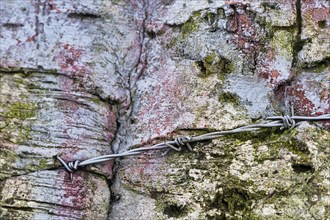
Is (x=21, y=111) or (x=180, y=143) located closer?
(x=180, y=143)

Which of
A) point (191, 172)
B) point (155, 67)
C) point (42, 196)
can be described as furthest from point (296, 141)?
point (42, 196)

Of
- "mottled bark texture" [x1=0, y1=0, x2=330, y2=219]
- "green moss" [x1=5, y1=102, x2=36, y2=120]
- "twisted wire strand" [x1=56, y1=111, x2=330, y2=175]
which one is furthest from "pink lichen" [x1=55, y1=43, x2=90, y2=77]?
"twisted wire strand" [x1=56, y1=111, x2=330, y2=175]

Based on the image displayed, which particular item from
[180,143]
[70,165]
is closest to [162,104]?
[180,143]

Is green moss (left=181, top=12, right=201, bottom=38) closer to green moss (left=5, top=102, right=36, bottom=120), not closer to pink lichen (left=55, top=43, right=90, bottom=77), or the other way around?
pink lichen (left=55, top=43, right=90, bottom=77)

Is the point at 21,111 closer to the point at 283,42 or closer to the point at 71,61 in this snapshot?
the point at 71,61

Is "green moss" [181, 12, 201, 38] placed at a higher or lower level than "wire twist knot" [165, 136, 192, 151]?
higher

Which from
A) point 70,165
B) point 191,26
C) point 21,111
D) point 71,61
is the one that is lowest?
point 70,165

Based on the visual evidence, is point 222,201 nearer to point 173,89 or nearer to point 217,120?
point 217,120
